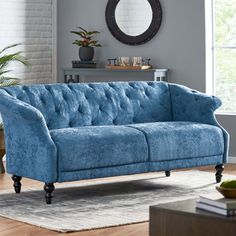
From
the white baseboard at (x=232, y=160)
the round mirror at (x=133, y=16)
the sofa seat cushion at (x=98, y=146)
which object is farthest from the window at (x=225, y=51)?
the sofa seat cushion at (x=98, y=146)

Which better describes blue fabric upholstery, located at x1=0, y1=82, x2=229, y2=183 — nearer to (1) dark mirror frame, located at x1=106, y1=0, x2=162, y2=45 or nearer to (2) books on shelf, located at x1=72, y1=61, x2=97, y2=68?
(1) dark mirror frame, located at x1=106, y1=0, x2=162, y2=45

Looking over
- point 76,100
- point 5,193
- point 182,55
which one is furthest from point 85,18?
point 5,193

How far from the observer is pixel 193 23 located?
775 centimetres

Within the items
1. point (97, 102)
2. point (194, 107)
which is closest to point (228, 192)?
point (97, 102)

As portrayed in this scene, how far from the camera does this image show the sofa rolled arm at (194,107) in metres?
6.48

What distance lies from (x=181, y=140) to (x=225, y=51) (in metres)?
1.97

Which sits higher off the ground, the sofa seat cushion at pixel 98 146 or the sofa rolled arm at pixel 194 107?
the sofa rolled arm at pixel 194 107

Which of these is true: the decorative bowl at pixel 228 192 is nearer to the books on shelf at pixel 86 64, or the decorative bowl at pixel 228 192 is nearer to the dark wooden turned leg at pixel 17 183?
the dark wooden turned leg at pixel 17 183

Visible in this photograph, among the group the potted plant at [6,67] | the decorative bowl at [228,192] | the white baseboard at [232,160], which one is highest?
the potted plant at [6,67]

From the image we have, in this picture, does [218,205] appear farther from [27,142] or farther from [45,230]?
[27,142]

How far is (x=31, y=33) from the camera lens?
8219 millimetres

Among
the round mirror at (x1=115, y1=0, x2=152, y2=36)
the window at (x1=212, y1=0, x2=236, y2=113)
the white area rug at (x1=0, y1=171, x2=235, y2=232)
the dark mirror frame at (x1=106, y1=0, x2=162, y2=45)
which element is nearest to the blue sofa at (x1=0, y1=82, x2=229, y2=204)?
the white area rug at (x1=0, y1=171, x2=235, y2=232)

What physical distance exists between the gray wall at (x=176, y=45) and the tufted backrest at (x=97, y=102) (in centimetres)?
101

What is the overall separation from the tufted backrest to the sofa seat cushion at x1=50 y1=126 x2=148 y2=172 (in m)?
0.29
